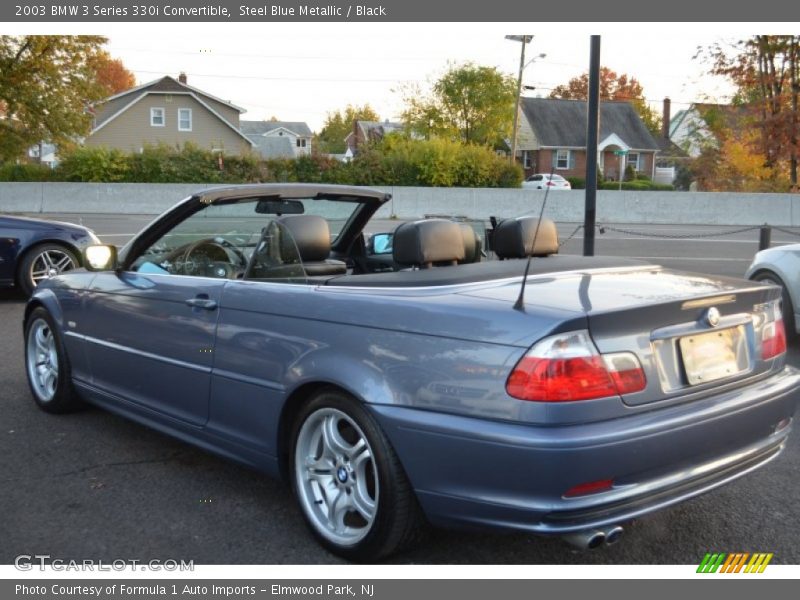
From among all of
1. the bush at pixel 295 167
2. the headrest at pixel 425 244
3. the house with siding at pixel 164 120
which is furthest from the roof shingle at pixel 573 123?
the headrest at pixel 425 244

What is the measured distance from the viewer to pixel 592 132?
10047 millimetres

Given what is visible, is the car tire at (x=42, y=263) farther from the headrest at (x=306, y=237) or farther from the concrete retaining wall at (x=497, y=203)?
the concrete retaining wall at (x=497, y=203)

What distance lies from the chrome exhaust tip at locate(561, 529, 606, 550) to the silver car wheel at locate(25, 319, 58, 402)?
3.71 m

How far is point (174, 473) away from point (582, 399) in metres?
2.45

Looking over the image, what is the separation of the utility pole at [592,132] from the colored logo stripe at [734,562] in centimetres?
705

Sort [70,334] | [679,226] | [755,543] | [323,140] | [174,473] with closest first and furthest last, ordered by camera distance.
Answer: [755,543], [174,473], [70,334], [679,226], [323,140]

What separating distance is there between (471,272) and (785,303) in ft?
16.6

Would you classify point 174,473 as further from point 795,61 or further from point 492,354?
point 795,61

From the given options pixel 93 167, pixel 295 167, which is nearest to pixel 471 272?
pixel 295 167

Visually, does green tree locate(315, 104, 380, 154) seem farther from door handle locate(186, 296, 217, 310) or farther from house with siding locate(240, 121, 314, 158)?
door handle locate(186, 296, 217, 310)

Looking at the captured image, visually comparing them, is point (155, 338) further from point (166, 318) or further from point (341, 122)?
point (341, 122)

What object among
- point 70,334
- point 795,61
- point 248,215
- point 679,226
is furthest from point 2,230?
point 795,61

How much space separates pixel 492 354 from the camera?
2.88 m

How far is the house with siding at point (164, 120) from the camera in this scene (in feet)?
181
